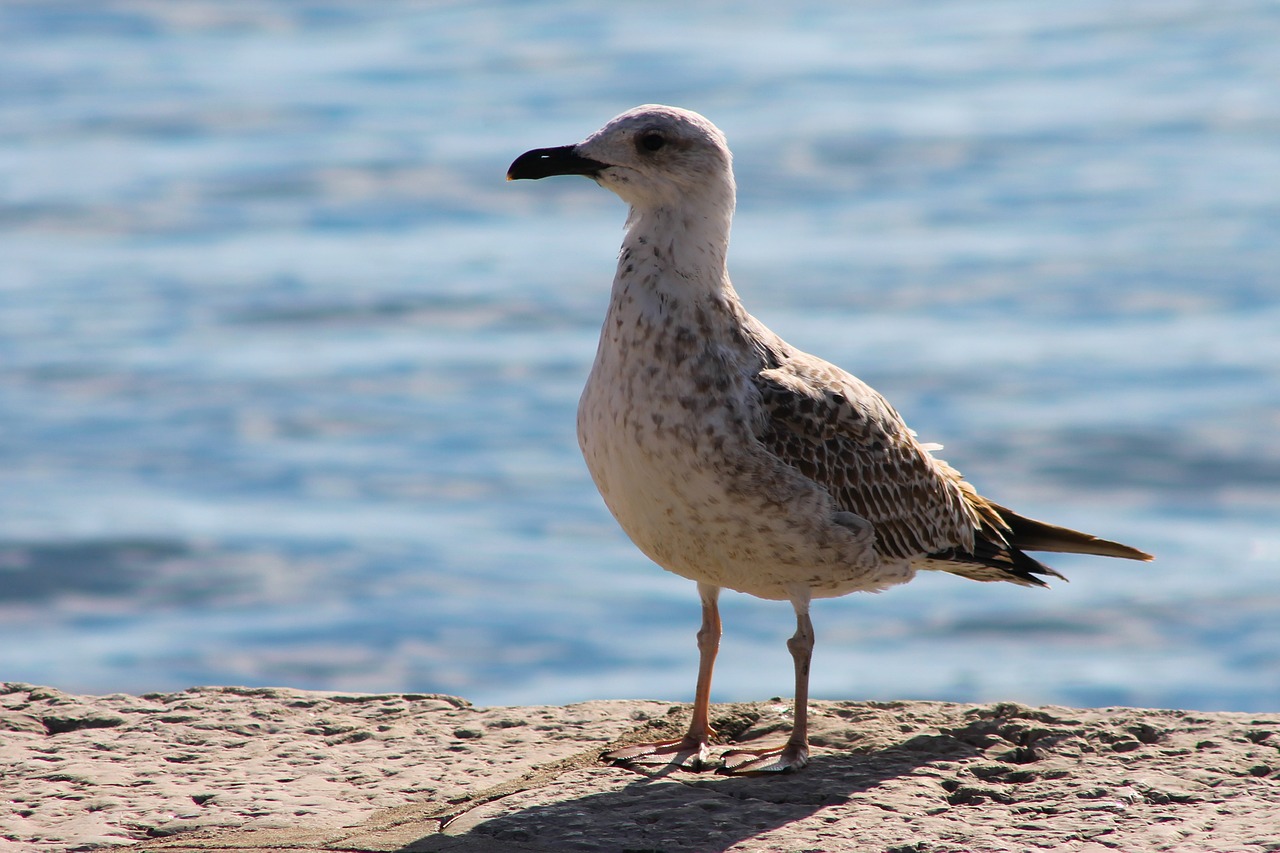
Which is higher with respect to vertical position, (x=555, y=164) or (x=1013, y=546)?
(x=555, y=164)

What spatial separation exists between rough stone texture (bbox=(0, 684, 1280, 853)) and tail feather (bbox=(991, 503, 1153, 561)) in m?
0.71

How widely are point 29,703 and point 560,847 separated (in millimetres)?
2529

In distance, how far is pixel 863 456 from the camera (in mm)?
6473

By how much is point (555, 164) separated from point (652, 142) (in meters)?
0.35

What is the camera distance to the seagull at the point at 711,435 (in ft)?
19.4

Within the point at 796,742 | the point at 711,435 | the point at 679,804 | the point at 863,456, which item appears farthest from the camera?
the point at 863,456

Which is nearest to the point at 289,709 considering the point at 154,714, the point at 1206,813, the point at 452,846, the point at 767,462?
the point at 154,714

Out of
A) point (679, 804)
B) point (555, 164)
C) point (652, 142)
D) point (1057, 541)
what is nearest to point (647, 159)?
point (652, 142)

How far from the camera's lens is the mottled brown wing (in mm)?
6176

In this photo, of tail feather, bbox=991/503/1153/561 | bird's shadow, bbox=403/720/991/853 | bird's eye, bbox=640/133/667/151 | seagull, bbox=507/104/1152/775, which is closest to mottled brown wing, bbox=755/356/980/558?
seagull, bbox=507/104/1152/775

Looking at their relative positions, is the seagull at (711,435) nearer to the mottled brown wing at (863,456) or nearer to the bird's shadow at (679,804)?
the mottled brown wing at (863,456)

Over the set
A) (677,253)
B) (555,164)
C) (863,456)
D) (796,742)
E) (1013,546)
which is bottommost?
(796,742)

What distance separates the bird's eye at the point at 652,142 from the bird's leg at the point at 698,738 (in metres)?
1.59

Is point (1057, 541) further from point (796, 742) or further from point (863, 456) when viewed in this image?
point (796, 742)
